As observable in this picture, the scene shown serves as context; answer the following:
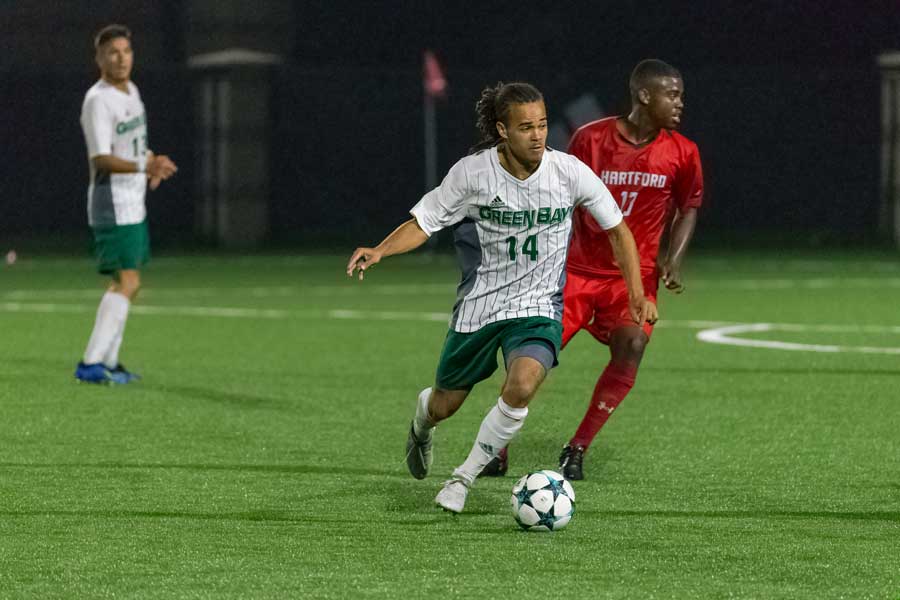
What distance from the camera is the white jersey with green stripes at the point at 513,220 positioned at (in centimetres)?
727

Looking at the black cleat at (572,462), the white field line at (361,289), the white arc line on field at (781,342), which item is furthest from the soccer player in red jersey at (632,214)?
the white field line at (361,289)

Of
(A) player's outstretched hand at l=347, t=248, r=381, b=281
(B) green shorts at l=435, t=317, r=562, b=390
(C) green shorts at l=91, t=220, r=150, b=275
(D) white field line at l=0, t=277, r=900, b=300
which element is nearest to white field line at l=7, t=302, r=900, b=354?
(D) white field line at l=0, t=277, r=900, b=300

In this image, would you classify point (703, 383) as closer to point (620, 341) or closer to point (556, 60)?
point (620, 341)

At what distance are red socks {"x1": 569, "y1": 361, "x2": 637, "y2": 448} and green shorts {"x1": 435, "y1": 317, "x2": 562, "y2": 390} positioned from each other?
0.88 meters

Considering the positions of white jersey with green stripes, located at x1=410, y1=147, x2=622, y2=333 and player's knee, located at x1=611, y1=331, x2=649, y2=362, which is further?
player's knee, located at x1=611, y1=331, x2=649, y2=362

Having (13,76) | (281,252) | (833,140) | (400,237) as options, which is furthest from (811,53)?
(400,237)

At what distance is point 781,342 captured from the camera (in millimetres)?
14195

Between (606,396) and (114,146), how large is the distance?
183 inches

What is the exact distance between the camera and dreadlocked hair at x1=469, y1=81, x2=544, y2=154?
718 centimetres

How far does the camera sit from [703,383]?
1166 centimetres

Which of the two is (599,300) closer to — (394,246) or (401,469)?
(401,469)

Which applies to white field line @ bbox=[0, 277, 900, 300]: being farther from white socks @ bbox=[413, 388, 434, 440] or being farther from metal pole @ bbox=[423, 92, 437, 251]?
white socks @ bbox=[413, 388, 434, 440]

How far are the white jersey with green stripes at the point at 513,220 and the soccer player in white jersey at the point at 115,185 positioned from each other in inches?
180

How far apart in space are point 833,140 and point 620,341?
852 inches
